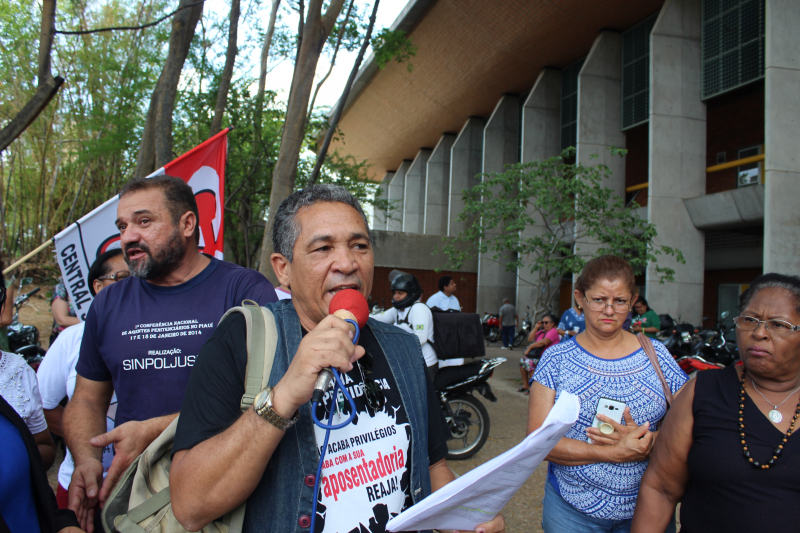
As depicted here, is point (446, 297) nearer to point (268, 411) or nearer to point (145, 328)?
point (145, 328)

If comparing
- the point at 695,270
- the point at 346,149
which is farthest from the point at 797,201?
the point at 346,149

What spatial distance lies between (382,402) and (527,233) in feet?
64.7

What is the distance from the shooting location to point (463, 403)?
5.93m

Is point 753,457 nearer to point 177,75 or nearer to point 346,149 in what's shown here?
point 177,75

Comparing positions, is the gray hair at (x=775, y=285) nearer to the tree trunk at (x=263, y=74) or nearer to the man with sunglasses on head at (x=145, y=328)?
the man with sunglasses on head at (x=145, y=328)

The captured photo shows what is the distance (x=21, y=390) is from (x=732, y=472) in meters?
2.66

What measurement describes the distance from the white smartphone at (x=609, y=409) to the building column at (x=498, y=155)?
2147cm

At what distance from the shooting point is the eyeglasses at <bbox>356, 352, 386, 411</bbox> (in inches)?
58.5

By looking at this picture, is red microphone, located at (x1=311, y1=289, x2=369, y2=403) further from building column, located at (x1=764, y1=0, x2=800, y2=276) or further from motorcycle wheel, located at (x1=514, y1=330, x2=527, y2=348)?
motorcycle wheel, located at (x1=514, y1=330, x2=527, y2=348)

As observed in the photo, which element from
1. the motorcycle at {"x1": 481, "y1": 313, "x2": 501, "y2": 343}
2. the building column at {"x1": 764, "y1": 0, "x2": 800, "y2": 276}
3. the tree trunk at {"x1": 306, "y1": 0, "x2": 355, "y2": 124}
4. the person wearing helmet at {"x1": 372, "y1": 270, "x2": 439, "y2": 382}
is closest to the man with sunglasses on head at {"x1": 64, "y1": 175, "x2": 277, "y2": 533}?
the person wearing helmet at {"x1": 372, "y1": 270, "x2": 439, "y2": 382}

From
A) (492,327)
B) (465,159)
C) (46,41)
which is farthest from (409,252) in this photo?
(46,41)

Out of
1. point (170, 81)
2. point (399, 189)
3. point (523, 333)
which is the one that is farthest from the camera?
point (399, 189)

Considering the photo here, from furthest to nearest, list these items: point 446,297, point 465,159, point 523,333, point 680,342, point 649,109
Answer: point 465,159 → point 523,333 → point 649,109 → point 680,342 → point 446,297

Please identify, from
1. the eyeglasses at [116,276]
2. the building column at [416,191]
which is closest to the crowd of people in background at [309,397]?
the eyeglasses at [116,276]
